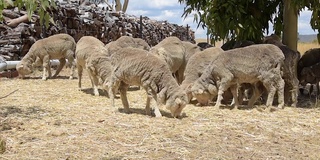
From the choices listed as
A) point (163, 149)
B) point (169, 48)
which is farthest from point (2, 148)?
point (169, 48)

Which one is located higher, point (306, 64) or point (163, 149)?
point (306, 64)

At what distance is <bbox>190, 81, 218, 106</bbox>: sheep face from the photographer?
8695mm

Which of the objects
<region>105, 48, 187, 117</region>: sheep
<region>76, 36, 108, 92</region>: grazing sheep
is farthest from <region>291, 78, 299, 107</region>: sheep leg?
<region>76, 36, 108, 92</region>: grazing sheep

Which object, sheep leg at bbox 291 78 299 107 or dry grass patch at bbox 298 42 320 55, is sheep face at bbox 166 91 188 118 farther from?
dry grass patch at bbox 298 42 320 55

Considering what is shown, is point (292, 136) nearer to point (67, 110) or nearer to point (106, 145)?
point (106, 145)

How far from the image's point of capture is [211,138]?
19.6 ft

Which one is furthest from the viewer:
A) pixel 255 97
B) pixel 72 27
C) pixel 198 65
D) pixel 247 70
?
pixel 72 27

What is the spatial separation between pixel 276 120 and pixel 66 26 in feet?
40.0

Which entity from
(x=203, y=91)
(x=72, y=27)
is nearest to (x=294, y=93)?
(x=203, y=91)

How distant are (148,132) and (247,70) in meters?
3.02

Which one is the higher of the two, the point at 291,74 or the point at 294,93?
the point at 291,74

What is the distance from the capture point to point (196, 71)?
933 centimetres

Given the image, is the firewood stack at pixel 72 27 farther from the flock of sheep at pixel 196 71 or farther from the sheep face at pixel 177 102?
the sheep face at pixel 177 102

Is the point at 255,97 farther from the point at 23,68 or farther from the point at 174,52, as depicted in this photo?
the point at 23,68
